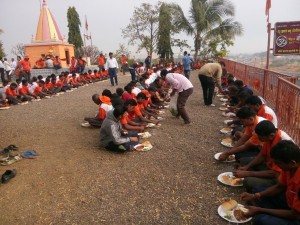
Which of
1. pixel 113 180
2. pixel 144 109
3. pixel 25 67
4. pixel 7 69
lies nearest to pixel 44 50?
pixel 7 69

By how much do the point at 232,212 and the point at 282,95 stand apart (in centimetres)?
352

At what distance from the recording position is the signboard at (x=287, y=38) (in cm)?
764

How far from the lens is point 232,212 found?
309 centimetres

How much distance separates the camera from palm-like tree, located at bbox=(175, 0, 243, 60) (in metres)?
21.2

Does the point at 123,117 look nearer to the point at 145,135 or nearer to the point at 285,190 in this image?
the point at 145,135

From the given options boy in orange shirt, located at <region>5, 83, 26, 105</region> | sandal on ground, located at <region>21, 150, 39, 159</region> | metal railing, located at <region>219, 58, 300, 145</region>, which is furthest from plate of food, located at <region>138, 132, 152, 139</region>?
boy in orange shirt, located at <region>5, 83, 26, 105</region>

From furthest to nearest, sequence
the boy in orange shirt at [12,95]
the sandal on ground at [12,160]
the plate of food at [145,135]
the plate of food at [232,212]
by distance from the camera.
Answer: the boy in orange shirt at [12,95] < the plate of food at [145,135] < the sandal on ground at [12,160] < the plate of food at [232,212]

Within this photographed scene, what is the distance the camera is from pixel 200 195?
140 inches

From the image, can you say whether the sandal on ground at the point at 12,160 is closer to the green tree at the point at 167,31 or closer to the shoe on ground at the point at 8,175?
the shoe on ground at the point at 8,175

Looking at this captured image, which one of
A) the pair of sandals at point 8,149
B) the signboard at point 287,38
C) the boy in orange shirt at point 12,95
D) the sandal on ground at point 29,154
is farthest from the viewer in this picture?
the boy in orange shirt at point 12,95

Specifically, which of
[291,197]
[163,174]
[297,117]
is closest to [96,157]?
[163,174]

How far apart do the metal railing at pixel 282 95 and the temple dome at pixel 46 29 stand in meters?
17.4

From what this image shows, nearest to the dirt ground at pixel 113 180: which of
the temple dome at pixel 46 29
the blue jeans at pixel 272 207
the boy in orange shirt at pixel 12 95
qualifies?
the blue jeans at pixel 272 207

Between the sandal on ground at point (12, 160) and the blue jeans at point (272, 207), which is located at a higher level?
the blue jeans at point (272, 207)
